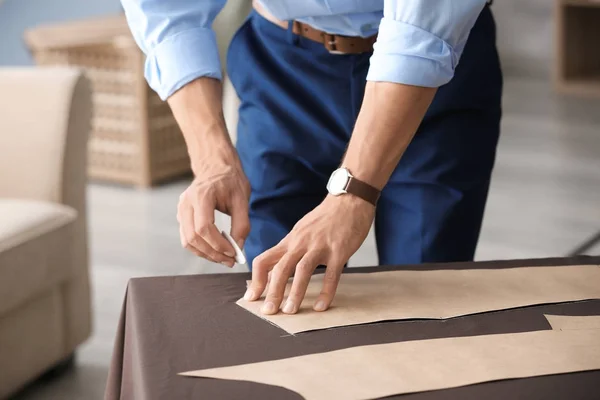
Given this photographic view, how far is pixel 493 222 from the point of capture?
3307 millimetres

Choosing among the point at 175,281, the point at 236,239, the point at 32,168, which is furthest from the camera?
the point at 32,168

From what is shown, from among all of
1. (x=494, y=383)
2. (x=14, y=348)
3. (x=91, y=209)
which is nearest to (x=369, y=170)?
(x=494, y=383)

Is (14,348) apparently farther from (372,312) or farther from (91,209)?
(91,209)

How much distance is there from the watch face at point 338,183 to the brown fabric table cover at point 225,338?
0.49 ft

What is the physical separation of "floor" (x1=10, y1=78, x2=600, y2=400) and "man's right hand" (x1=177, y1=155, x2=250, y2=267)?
1048 millimetres

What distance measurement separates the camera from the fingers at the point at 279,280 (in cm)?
98

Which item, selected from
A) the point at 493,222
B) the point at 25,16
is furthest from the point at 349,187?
the point at 25,16

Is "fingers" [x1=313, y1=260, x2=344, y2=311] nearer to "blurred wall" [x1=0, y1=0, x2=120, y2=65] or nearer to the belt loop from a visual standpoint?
the belt loop

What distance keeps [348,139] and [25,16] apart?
10.5 feet

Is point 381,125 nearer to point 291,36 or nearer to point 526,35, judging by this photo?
point 291,36

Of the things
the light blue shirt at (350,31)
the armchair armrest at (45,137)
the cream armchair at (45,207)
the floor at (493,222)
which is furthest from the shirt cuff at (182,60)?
the floor at (493,222)

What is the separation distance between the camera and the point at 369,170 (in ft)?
3.65

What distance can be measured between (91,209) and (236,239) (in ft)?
7.61

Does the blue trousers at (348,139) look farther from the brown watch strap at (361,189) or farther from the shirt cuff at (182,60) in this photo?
the brown watch strap at (361,189)
